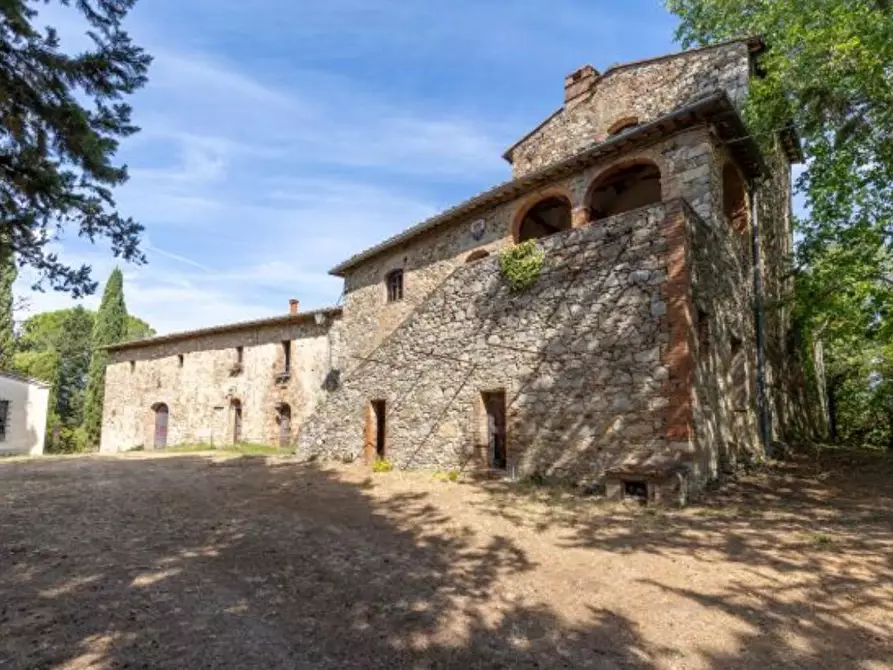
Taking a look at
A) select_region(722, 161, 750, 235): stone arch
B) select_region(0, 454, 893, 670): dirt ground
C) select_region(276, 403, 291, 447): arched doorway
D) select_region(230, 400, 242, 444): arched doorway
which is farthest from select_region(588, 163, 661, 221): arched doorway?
select_region(230, 400, 242, 444): arched doorway

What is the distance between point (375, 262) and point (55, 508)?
11.6 metres

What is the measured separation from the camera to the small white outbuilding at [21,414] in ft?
66.8

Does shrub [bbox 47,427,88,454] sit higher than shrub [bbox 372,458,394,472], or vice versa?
shrub [bbox 372,458,394,472]

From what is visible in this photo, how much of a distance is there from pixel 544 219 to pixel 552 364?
696 centimetres

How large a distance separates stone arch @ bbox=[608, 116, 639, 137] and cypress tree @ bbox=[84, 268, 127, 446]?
24264 millimetres

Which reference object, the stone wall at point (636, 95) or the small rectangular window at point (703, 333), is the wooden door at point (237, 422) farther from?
the small rectangular window at point (703, 333)

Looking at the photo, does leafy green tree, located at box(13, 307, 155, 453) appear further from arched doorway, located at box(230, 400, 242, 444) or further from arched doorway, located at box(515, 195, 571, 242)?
arched doorway, located at box(515, 195, 571, 242)

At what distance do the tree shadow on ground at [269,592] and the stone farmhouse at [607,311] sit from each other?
8.69 feet

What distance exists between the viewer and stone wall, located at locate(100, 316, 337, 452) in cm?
1878

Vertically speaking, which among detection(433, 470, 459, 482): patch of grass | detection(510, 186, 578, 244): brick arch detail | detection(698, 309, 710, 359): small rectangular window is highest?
detection(510, 186, 578, 244): brick arch detail

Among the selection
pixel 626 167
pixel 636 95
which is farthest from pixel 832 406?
pixel 626 167

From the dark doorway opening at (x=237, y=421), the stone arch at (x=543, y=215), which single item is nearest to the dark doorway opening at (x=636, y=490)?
the stone arch at (x=543, y=215)

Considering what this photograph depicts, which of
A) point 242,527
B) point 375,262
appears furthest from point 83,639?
point 375,262

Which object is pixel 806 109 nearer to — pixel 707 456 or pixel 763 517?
pixel 707 456
